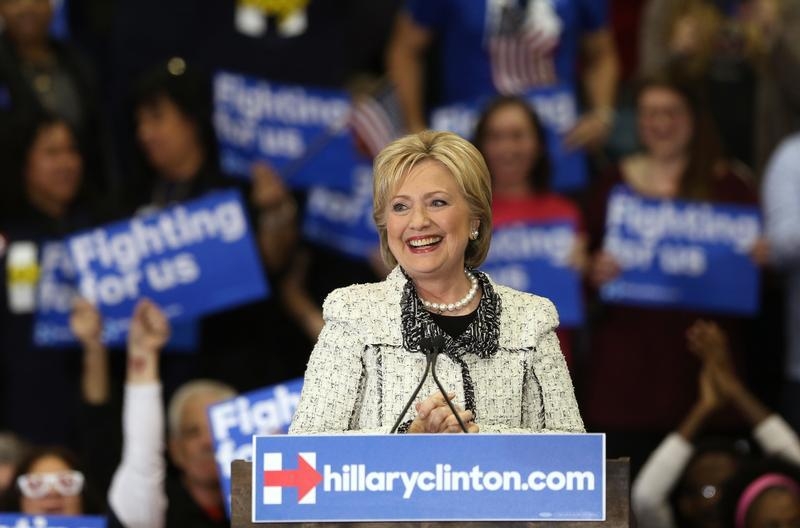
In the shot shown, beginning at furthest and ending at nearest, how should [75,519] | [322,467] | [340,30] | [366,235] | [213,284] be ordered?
[340,30] → [366,235] → [213,284] → [75,519] → [322,467]

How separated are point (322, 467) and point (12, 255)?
12.2ft

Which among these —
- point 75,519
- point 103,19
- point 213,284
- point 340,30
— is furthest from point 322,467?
point 103,19

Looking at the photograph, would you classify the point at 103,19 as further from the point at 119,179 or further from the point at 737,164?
the point at 737,164

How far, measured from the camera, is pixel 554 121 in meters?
6.62

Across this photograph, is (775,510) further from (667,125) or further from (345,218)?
(345,218)

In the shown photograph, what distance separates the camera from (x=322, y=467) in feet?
9.19

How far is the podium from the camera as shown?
2791mm

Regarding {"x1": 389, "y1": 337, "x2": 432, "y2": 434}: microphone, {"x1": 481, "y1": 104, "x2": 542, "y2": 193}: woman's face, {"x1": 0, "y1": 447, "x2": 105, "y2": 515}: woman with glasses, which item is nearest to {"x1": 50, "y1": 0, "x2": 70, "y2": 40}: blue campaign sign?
{"x1": 481, "y1": 104, "x2": 542, "y2": 193}: woman's face

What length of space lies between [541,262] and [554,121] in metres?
0.74

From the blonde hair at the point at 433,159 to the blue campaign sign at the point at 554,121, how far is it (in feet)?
10.9

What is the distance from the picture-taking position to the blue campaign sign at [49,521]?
15.6 ft

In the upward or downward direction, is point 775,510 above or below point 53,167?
below

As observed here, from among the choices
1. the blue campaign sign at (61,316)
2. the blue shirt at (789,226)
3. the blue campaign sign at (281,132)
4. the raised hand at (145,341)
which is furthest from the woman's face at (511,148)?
the raised hand at (145,341)

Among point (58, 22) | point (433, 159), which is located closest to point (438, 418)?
point (433, 159)
